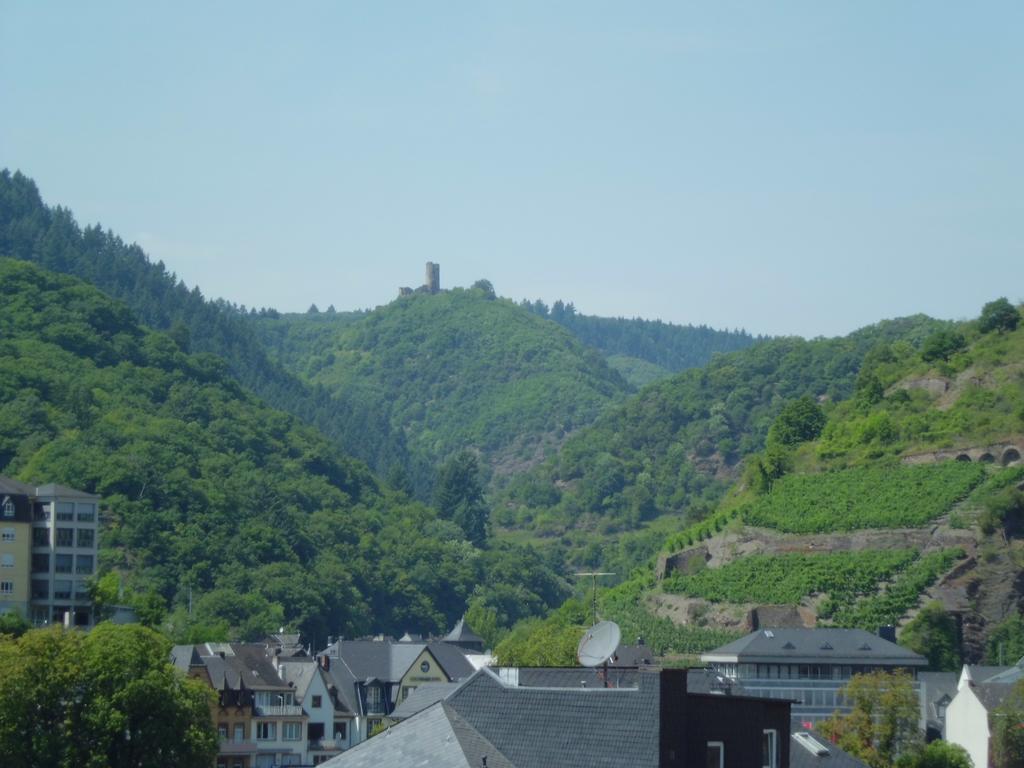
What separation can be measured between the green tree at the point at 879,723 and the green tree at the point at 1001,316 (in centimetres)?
8141

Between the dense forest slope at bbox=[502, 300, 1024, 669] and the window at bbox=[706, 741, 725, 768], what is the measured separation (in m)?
72.1

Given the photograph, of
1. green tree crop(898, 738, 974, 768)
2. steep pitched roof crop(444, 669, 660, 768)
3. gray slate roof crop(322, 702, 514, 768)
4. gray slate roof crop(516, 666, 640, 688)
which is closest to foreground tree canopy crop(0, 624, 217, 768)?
green tree crop(898, 738, 974, 768)

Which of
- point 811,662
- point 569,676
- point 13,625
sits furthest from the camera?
point 811,662

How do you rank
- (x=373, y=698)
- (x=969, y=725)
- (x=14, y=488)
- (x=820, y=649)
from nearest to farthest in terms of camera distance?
(x=969, y=725) → (x=373, y=698) → (x=820, y=649) → (x=14, y=488)

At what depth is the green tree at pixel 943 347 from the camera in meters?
171

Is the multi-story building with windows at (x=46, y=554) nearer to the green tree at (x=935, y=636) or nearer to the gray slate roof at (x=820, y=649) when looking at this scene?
the gray slate roof at (x=820, y=649)

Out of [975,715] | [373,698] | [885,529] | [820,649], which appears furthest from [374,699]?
[885,529]

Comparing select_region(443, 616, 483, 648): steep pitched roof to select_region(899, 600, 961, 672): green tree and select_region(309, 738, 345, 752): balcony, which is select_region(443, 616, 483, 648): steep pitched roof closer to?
select_region(899, 600, 961, 672): green tree

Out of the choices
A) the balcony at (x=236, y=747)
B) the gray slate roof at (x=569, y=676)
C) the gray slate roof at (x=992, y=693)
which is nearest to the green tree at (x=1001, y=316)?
the gray slate roof at (x=992, y=693)

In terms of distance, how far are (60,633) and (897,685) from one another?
131 ft

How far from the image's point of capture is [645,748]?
1649 inches

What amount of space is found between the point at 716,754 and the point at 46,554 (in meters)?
84.1

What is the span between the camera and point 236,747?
99625 millimetres

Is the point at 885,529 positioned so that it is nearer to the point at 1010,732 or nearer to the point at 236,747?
the point at 1010,732
